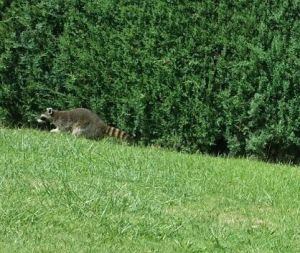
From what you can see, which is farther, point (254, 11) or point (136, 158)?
point (254, 11)

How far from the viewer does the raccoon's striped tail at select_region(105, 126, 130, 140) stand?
10590 mm

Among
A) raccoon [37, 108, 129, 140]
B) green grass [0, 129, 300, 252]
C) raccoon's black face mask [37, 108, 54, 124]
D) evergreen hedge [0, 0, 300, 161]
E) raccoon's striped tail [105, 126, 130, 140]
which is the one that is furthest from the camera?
raccoon's black face mask [37, 108, 54, 124]

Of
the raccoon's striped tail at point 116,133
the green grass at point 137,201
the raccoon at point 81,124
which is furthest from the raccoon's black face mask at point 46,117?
the green grass at point 137,201

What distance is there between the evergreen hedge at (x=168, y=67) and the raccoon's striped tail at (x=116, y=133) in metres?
0.11

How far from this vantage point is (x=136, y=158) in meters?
8.50

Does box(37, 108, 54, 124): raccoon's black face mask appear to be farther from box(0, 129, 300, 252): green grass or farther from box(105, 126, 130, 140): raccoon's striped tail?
box(0, 129, 300, 252): green grass

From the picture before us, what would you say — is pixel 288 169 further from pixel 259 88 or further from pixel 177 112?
pixel 177 112

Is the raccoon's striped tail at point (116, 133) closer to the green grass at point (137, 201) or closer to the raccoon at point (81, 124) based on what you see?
the raccoon at point (81, 124)

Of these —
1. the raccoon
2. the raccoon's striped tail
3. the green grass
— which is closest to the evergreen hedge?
the raccoon's striped tail

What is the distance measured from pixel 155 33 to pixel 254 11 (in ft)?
4.70

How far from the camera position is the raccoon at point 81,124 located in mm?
10438

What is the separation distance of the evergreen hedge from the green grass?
1.14 metres

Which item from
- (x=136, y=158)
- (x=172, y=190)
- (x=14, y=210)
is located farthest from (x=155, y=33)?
(x=14, y=210)

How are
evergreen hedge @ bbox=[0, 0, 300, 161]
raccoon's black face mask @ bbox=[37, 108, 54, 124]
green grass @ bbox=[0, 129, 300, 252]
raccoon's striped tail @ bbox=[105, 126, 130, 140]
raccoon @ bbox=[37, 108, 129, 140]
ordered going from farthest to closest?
Answer: 1. raccoon's black face mask @ bbox=[37, 108, 54, 124]
2. raccoon's striped tail @ bbox=[105, 126, 130, 140]
3. raccoon @ bbox=[37, 108, 129, 140]
4. evergreen hedge @ bbox=[0, 0, 300, 161]
5. green grass @ bbox=[0, 129, 300, 252]
